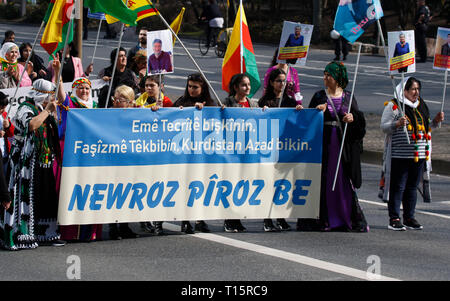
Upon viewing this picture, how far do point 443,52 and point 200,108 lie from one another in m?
3.15

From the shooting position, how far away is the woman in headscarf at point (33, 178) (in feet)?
30.1

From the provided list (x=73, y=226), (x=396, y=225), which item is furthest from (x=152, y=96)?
(x=396, y=225)

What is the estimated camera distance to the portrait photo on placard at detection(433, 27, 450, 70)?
11273 millimetres

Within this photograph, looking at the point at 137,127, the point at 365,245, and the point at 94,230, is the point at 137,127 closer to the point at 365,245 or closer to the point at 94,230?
the point at 94,230

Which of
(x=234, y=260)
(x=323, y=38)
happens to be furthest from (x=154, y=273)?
(x=323, y=38)

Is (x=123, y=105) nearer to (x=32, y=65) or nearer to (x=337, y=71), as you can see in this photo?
(x=337, y=71)

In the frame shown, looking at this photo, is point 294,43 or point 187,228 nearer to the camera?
point 187,228

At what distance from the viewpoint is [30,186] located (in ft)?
30.5

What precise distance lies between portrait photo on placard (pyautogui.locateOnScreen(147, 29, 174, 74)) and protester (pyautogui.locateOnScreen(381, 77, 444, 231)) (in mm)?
2354

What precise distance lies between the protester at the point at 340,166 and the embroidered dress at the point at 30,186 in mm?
2761

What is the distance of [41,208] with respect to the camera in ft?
30.7

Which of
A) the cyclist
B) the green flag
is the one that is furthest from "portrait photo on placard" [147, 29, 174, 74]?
the cyclist

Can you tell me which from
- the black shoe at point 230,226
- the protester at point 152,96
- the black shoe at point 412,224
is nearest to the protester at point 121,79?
the protester at point 152,96

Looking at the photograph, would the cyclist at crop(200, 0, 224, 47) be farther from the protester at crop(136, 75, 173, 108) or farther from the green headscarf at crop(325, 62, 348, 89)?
the green headscarf at crop(325, 62, 348, 89)
